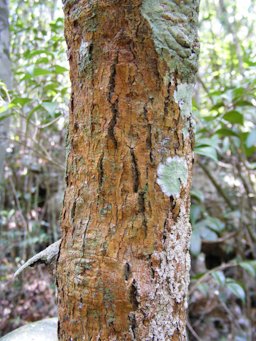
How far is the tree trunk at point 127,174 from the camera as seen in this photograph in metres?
0.52

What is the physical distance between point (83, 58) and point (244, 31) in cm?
262

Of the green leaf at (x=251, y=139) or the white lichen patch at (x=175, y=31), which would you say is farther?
the green leaf at (x=251, y=139)

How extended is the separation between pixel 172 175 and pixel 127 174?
0.07 m

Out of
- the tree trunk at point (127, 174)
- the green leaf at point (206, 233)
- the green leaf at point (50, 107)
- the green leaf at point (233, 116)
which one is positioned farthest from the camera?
the green leaf at point (206, 233)

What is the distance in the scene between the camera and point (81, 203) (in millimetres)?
549

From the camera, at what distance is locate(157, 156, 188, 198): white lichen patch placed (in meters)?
0.54

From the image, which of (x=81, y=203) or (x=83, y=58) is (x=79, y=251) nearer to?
(x=81, y=203)

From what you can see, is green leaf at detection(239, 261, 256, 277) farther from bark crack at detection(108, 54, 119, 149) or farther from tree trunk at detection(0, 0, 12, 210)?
bark crack at detection(108, 54, 119, 149)

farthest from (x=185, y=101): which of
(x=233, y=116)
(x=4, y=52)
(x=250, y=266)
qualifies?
(x=250, y=266)

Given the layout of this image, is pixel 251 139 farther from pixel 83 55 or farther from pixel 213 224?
pixel 83 55

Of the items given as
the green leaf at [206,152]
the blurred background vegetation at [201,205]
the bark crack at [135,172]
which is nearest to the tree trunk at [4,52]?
the blurred background vegetation at [201,205]

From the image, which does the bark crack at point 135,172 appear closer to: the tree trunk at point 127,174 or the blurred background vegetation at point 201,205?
the tree trunk at point 127,174

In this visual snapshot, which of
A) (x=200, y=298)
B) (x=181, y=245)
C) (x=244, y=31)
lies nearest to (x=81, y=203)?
(x=181, y=245)

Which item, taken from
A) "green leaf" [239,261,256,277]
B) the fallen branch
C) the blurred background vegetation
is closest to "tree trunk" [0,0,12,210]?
the blurred background vegetation
